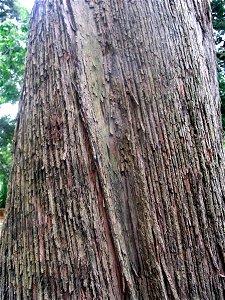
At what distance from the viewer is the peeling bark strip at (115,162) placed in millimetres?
1296

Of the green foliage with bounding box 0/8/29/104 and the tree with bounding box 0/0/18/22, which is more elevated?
the tree with bounding box 0/0/18/22

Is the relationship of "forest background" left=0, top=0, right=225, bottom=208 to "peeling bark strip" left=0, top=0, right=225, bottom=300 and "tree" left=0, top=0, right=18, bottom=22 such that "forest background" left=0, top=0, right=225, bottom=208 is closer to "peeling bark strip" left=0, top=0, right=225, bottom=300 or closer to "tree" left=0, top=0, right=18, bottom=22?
"tree" left=0, top=0, right=18, bottom=22

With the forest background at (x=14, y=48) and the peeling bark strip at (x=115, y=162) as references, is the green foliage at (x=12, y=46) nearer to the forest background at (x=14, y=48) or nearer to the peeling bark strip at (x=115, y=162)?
the forest background at (x=14, y=48)

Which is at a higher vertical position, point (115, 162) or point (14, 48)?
point (14, 48)

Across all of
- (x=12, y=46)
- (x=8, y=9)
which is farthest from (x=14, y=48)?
(x=8, y=9)

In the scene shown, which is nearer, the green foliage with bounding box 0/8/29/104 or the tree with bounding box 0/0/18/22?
the green foliage with bounding box 0/8/29/104

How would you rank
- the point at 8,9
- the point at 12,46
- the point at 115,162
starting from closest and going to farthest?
the point at 115,162 → the point at 12,46 → the point at 8,9

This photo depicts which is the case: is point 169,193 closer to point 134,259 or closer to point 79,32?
point 134,259

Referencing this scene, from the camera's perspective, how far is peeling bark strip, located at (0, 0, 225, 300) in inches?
51.0

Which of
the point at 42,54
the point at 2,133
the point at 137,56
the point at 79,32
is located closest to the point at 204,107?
the point at 137,56

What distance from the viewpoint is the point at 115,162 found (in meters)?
1.48

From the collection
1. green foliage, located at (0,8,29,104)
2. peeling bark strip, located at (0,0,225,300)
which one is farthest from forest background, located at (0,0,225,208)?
peeling bark strip, located at (0,0,225,300)

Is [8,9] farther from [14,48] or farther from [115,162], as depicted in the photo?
[115,162]

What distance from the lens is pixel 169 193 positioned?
139 cm
